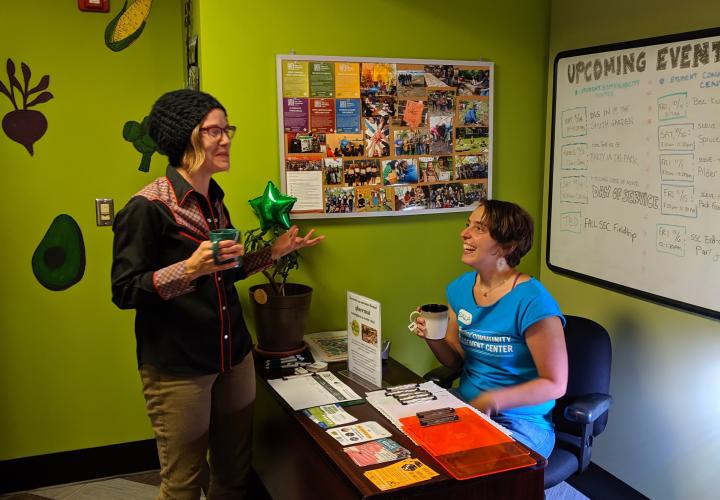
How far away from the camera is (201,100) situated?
2014 millimetres

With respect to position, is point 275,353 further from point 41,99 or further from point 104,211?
point 41,99

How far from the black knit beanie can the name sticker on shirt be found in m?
1.05

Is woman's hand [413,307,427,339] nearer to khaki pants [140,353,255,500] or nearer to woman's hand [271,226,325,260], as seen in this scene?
woman's hand [271,226,325,260]

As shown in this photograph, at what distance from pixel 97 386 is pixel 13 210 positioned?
0.88 m

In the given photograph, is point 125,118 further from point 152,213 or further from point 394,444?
point 394,444

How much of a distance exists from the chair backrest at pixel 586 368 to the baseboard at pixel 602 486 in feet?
1.67

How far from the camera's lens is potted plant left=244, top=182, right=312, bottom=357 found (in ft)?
8.55

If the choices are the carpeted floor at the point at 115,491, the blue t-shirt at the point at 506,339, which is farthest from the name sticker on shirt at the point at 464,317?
the carpeted floor at the point at 115,491

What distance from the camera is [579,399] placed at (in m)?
2.31

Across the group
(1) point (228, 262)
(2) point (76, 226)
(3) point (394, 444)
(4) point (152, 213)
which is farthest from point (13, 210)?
(3) point (394, 444)

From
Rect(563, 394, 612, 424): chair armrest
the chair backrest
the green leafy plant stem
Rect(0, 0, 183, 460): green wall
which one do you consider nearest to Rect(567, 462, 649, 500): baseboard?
the chair backrest

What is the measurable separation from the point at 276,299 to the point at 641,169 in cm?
146

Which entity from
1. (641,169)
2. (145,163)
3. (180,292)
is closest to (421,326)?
(180,292)

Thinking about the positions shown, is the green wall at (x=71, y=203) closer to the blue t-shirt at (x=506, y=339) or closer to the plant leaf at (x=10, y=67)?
the plant leaf at (x=10, y=67)
